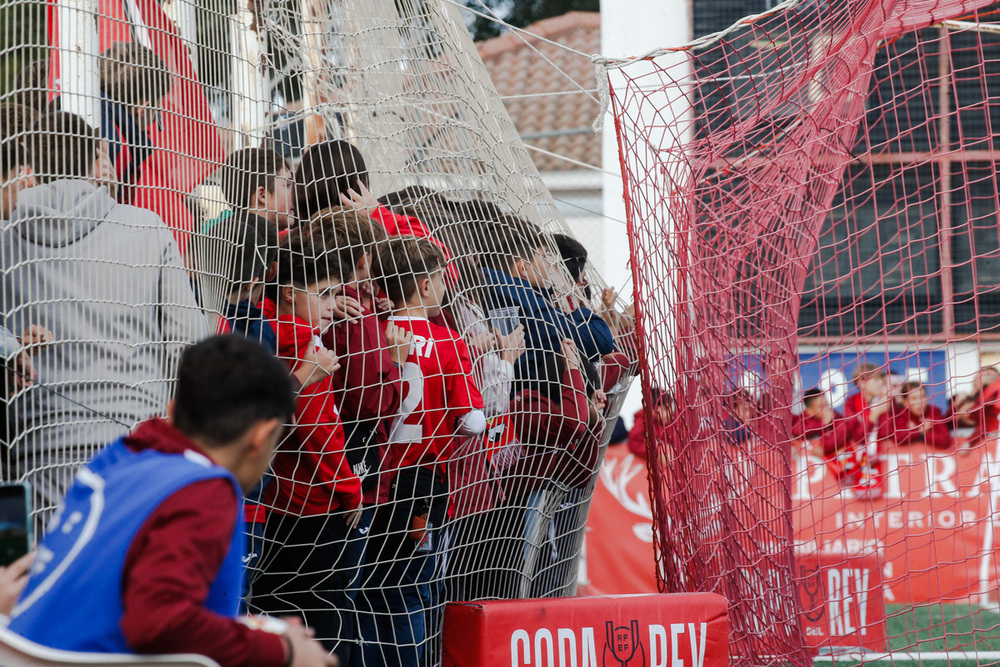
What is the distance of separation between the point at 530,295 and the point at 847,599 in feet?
7.37

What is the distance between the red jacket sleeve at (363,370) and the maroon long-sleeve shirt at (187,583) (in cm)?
123

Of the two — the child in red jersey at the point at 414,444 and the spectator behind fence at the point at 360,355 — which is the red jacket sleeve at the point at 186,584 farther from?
the child in red jersey at the point at 414,444

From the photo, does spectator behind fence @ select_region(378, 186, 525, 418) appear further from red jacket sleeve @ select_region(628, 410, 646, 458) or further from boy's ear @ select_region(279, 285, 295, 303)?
red jacket sleeve @ select_region(628, 410, 646, 458)

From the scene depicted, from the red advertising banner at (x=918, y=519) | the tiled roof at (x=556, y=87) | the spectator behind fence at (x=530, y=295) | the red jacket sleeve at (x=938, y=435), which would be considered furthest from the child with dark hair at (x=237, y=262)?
the tiled roof at (x=556, y=87)

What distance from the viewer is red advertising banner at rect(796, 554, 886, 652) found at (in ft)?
13.8

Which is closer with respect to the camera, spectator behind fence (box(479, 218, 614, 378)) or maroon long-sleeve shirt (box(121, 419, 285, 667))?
maroon long-sleeve shirt (box(121, 419, 285, 667))

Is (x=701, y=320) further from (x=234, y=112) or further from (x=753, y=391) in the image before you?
(x=234, y=112)

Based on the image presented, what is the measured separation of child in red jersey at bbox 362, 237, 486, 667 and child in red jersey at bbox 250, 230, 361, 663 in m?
0.11

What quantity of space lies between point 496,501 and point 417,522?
370 millimetres

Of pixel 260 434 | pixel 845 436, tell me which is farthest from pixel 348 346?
pixel 845 436

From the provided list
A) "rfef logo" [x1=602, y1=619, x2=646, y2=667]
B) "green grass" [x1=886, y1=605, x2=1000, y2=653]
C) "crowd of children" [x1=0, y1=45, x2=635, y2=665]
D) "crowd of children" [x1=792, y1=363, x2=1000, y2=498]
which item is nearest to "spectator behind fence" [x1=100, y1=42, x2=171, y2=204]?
"crowd of children" [x1=0, y1=45, x2=635, y2=665]

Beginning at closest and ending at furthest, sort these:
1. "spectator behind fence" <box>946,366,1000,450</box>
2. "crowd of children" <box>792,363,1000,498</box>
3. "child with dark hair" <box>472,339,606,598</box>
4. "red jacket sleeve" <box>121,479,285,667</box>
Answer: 1. "red jacket sleeve" <box>121,479,285,667</box>
2. "child with dark hair" <box>472,339,606,598</box>
3. "spectator behind fence" <box>946,366,1000,450</box>
4. "crowd of children" <box>792,363,1000,498</box>

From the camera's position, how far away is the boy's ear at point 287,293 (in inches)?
108

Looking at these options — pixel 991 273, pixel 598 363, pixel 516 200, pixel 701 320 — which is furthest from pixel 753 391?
pixel 991 273
